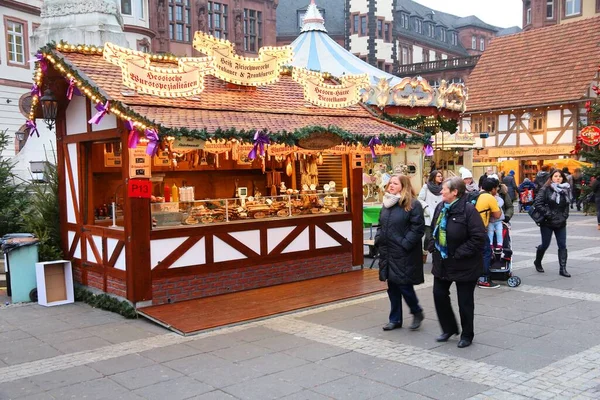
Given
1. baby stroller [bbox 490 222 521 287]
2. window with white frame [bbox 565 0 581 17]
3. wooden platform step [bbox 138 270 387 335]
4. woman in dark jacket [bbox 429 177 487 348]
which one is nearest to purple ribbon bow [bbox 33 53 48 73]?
wooden platform step [bbox 138 270 387 335]

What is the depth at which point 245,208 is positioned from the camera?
9.51 meters

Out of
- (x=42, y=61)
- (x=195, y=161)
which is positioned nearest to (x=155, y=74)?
(x=42, y=61)

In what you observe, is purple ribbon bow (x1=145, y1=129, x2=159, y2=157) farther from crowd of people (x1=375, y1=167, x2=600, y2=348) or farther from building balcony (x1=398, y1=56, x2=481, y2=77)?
building balcony (x1=398, y1=56, x2=481, y2=77)

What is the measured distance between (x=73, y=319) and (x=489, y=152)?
1157 inches

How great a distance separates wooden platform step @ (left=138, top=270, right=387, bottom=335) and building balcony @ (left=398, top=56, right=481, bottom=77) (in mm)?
42138

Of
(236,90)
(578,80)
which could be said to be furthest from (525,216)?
(236,90)

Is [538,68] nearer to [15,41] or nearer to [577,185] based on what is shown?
[577,185]

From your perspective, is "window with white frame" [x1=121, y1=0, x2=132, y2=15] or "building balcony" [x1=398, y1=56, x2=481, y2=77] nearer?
"window with white frame" [x1=121, y1=0, x2=132, y2=15]

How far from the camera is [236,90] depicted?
10.0 meters

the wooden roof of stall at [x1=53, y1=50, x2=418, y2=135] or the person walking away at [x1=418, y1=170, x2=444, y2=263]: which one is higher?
the wooden roof of stall at [x1=53, y1=50, x2=418, y2=135]

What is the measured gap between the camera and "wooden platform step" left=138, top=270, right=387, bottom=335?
7469 mm

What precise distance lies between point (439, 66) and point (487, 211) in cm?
4487

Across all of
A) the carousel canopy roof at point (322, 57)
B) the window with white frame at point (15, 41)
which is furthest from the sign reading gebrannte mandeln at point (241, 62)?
the window with white frame at point (15, 41)

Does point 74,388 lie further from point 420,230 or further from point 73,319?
point 420,230
